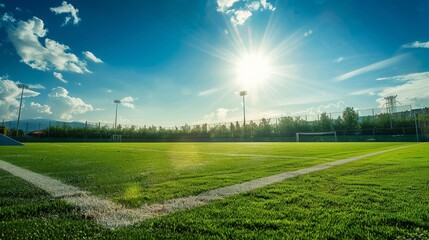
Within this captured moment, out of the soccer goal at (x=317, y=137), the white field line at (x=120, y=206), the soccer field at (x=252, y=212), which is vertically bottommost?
the white field line at (x=120, y=206)

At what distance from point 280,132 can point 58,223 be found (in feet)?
180

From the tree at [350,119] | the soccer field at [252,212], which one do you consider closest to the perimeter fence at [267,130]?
the tree at [350,119]

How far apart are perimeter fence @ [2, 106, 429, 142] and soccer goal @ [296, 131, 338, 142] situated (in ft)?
0.74

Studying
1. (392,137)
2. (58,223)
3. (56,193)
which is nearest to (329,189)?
(58,223)

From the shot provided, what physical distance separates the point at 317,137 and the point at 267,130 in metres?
12.0

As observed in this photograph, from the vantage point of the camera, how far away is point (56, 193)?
148 inches

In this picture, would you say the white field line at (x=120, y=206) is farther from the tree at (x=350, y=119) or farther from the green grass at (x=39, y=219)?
the tree at (x=350, y=119)

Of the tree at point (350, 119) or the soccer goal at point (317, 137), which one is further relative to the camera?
the tree at point (350, 119)

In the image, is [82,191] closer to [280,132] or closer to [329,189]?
[329,189]

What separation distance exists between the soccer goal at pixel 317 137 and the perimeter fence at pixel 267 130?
23cm

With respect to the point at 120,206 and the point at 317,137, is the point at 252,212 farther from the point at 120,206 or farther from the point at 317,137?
the point at 317,137

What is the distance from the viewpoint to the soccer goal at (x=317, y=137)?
1813 inches

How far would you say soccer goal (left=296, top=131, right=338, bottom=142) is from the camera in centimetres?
4606

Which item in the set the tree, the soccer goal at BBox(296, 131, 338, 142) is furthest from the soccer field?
the tree
